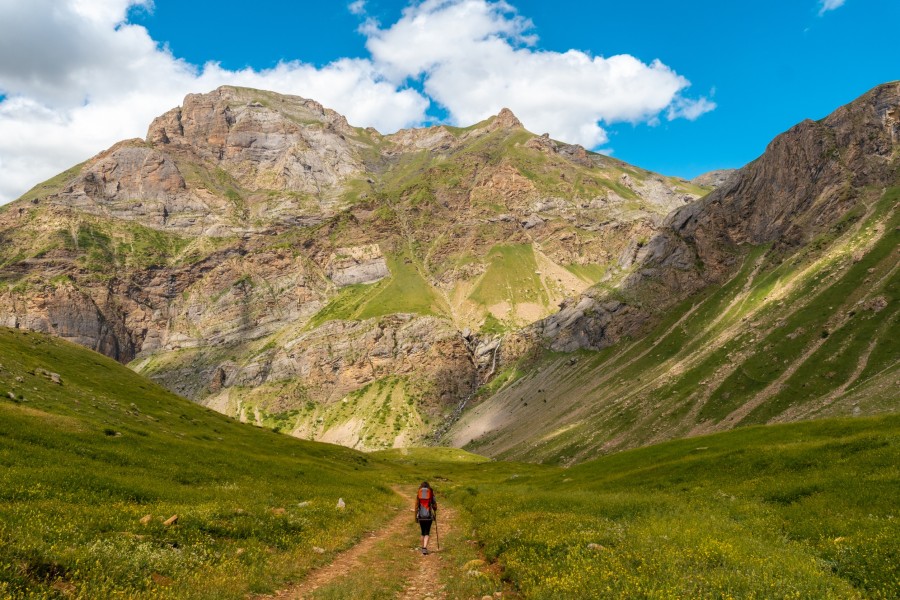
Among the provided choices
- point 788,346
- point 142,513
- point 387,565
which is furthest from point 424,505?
point 788,346

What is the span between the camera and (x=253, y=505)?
1027 inches

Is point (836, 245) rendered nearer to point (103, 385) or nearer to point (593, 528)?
point (593, 528)

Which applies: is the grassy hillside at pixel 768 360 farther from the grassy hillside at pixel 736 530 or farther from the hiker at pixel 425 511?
the hiker at pixel 425 511

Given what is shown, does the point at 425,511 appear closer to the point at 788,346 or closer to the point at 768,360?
the point at 768,360

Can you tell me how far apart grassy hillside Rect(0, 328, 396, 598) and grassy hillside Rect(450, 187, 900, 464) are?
105 m

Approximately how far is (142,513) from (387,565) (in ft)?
35.5

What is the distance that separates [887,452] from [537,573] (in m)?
24.0

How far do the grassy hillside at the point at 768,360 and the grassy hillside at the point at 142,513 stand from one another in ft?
344

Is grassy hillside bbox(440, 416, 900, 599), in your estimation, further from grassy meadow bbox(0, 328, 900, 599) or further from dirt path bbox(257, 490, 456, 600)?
dirt path bbox(257, 490, 456, 600)

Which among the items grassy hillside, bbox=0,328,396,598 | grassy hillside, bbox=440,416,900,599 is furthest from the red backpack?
grassy hillside, bbox=0,328,396,598

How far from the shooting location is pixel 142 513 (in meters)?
19.9

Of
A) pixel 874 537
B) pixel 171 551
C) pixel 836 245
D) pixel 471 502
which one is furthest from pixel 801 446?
pixel 836 245

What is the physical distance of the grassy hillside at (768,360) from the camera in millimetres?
114125

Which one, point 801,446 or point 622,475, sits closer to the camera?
point 801,446
